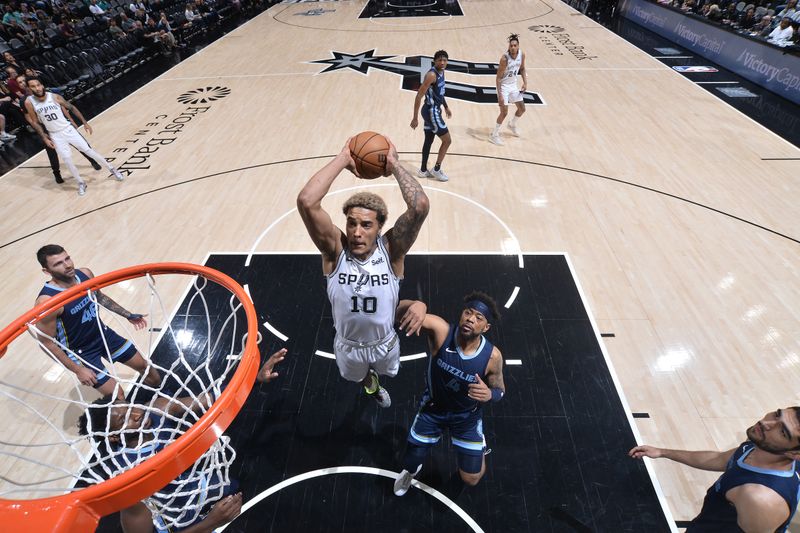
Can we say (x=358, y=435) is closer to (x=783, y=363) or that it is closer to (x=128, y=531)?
(x=128, y=531)

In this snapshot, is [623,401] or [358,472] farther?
[623,401]

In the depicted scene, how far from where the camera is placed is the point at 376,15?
17.5m

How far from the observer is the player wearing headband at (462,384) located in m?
2.60

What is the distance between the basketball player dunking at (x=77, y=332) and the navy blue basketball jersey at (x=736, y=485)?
12.7 ft

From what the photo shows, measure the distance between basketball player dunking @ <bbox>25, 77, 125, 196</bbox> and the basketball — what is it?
5.91 meters

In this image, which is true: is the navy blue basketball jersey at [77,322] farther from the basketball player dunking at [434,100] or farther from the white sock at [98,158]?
the basketball player dunking at [434,100]

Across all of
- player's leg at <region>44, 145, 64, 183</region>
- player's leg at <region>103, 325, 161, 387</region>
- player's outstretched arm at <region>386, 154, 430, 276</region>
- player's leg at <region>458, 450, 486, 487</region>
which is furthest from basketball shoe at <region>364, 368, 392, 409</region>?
player's leg at <region>44, 145, 64, 183</region>

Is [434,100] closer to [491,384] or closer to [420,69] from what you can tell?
[491,384]

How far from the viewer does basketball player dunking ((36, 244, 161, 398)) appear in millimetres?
3139

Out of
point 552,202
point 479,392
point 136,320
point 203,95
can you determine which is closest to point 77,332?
point 136,320

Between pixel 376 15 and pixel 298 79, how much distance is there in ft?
27.2

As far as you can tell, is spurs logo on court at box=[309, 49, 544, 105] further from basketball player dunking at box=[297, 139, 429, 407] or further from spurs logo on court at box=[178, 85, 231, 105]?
basketball player dunking at box=[297, 139, 429, 407]

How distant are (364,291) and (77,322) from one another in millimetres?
2361

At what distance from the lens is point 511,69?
743 cm
